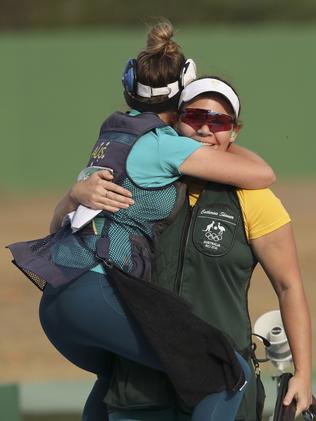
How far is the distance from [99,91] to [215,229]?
1549 cm

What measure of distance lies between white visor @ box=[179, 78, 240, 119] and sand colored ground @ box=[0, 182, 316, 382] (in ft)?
12.9

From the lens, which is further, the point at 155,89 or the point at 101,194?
the point at 155,89

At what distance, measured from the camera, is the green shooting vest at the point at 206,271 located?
3.40 metres

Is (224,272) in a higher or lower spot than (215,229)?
lower

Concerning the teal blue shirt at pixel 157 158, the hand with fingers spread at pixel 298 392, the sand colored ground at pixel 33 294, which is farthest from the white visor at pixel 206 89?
the sand colored ground at pixel 33 294

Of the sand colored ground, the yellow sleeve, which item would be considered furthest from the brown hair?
the sand colored ground

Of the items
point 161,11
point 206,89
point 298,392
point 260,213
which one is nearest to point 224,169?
point 260,213

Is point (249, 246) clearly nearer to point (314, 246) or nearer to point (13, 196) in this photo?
point (314, 246)

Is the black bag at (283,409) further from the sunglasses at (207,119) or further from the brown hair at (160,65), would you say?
the brown hair at (160,65)

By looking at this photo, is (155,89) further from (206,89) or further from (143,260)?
(143,260)

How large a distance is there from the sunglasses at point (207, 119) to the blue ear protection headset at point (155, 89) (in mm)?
59

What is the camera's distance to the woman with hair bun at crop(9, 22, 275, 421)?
10.6ft

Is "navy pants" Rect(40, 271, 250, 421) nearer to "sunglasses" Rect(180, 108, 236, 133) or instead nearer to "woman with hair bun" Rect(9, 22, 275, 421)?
"woman with hair bun" Rect(9, 22, 275, 421)

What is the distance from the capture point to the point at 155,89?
3518 millimetres
